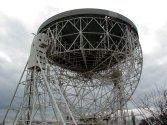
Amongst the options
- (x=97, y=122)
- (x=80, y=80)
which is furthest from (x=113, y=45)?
(x=97, y=122)

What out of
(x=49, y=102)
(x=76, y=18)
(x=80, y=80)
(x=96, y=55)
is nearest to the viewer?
(x=49, y=102)

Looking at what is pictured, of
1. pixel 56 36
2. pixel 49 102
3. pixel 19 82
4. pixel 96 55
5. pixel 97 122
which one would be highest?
pixel 56 36

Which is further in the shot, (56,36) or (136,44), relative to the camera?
(136,44)

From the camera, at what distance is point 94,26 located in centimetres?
2434

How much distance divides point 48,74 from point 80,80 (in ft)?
16.5

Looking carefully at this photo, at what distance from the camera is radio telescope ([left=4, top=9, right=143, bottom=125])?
2284 cm

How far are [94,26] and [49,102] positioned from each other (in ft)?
27.6

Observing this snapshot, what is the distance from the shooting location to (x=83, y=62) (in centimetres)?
2664

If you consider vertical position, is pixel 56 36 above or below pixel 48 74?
above

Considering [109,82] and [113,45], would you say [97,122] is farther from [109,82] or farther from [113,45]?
[113,45]

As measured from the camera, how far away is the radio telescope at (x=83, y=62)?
74.9 ft

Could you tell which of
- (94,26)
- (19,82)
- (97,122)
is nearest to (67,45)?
(94,26)

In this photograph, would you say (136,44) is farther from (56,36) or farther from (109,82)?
(56,36)

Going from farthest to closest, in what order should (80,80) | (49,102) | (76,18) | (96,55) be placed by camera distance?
(80,80) < (96,55) < (76,18) < (49,102)
